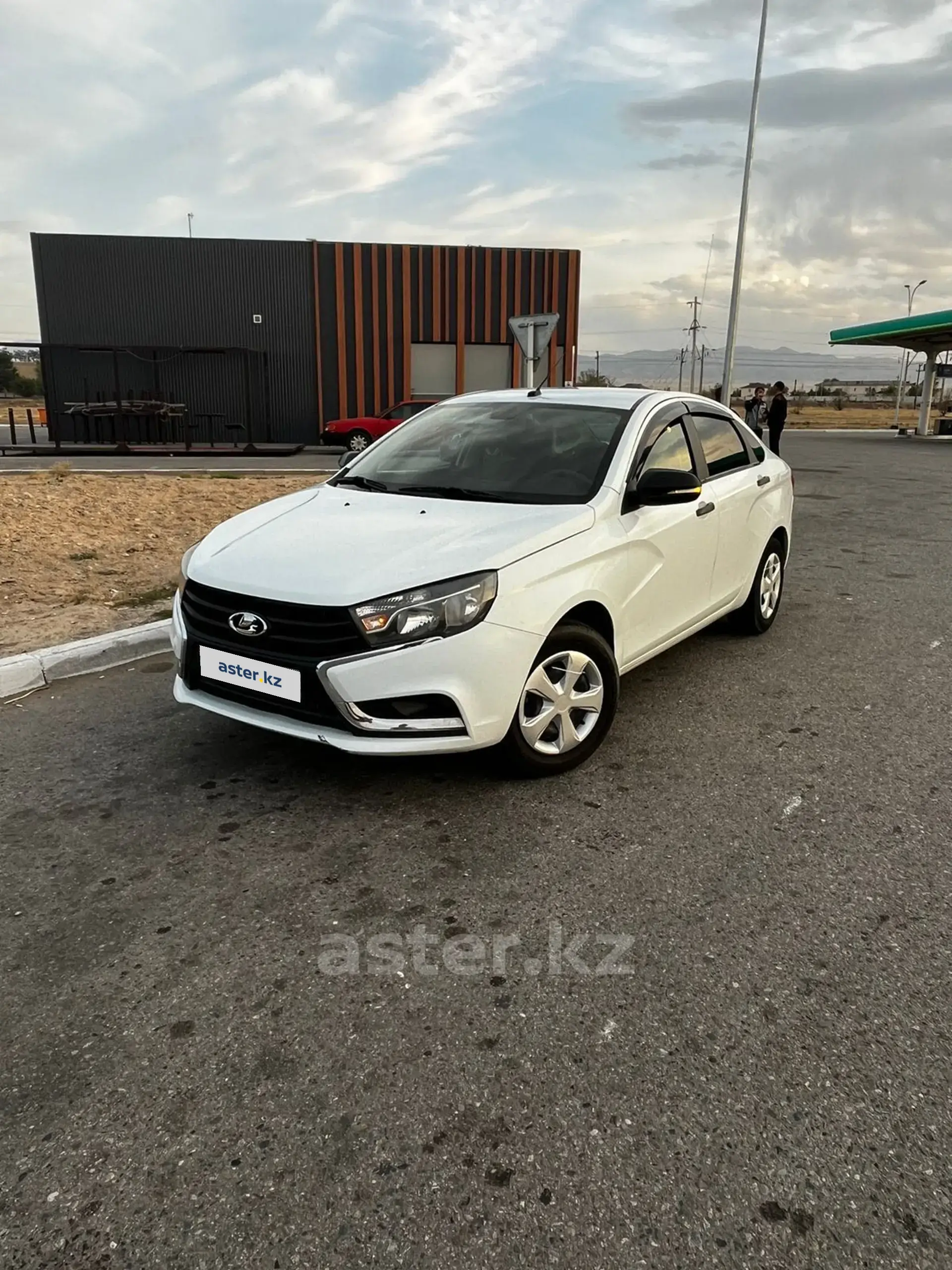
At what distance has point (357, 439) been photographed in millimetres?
23453

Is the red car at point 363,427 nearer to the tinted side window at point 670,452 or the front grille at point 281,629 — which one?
the tinted side window at point 670,452

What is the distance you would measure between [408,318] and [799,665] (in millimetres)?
24919

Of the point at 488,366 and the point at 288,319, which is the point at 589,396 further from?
the point at 288,319

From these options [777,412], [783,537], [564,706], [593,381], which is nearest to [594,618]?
[564,706]

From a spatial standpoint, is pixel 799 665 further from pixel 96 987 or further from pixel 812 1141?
pixel 96 987

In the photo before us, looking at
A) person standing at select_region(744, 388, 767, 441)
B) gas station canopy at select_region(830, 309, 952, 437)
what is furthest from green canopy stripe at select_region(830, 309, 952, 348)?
person standing at select_region(744, 388, 767, 441)

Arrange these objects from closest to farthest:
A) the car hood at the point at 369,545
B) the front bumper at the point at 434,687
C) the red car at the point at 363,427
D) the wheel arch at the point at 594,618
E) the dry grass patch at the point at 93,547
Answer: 1. the front bumper at the point at 434,687
2. the car hood at the point at 369,545
3. the wheel arch at the point at 594,618
4. the dry grass patch at the point at 93,547
5. the red car at the point at 363,427

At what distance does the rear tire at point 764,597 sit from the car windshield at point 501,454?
1.79 meters

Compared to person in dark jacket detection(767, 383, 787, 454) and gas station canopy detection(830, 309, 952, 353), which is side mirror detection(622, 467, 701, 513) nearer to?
person in dark jacket detection(767, 383, 787, 454)

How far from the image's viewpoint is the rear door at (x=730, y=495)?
511 cm

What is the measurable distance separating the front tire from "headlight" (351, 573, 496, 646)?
0.40 meters

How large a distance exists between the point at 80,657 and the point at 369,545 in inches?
101

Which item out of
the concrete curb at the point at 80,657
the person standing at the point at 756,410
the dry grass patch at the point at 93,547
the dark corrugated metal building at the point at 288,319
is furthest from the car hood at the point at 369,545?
the dark corrugated metal building at the point at 288,319

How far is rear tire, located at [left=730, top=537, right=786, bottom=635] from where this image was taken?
19.2 ft
